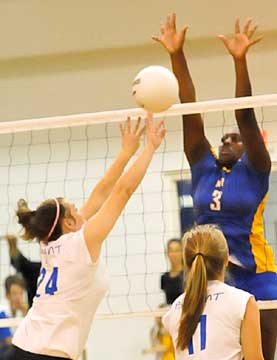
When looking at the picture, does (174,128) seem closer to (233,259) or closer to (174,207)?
(174,207)

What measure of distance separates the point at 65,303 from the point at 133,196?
14.3ft

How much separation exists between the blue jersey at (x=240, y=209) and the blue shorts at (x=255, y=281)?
0.03m

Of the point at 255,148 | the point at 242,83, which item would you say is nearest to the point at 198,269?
the point at 255,148

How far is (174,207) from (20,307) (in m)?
1.82

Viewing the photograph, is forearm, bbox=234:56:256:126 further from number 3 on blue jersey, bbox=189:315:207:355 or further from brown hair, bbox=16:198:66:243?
number 3 on blue jersey, bbox=189:315:207:355

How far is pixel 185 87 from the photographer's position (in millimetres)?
4492

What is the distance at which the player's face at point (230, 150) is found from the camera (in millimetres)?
4070

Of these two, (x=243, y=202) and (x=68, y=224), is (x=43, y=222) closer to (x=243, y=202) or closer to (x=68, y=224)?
(x=68, y=224)

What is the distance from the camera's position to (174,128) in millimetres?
7457

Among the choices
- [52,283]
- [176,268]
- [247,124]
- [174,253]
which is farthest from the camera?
[174,253]

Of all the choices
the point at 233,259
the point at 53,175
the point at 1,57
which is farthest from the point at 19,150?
the point at 233,259

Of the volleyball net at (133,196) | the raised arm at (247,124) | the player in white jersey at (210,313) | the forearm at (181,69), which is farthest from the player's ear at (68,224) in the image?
the volleyball net at (133,196)

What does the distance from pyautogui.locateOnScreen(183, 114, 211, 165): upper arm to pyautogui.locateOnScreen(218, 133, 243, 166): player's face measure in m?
0.10

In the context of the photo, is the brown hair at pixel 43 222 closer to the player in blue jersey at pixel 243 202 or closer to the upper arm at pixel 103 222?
the upper arm at pixel 103 222
